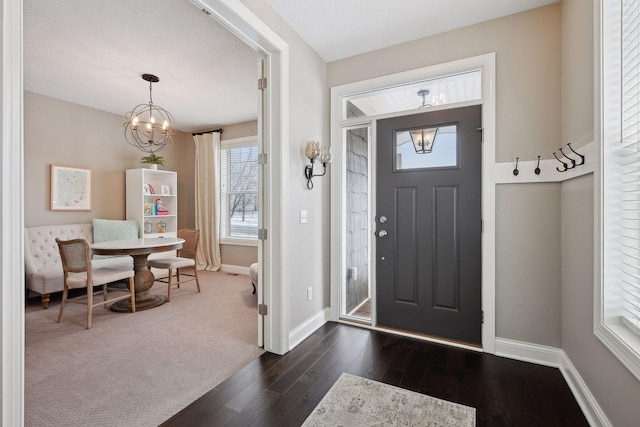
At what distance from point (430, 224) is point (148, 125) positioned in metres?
3.28

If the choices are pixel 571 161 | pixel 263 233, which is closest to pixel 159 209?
pixel 263 233

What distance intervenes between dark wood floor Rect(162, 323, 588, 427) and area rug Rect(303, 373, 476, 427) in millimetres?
60

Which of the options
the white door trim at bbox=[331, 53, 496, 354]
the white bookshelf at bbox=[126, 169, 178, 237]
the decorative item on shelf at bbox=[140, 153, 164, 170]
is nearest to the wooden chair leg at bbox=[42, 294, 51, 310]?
the white bookshelf at bbox=[126, 169, 178, 237]

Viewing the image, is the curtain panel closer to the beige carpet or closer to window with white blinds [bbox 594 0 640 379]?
the beige carpet

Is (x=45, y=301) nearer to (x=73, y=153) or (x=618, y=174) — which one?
(x=73, y=153)

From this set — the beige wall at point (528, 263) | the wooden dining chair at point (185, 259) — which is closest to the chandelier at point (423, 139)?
the beige wall at point (528, 263)

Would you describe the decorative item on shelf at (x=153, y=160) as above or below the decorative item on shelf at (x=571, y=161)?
above

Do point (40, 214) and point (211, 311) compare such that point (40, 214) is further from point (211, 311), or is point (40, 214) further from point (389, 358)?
point (389, 358)

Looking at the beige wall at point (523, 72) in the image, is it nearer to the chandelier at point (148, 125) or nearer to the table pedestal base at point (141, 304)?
the chandelier at point (148, 125)

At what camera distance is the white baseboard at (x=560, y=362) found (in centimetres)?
156

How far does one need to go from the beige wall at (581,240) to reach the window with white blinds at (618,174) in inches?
4.7

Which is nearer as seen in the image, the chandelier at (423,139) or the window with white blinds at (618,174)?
the window with white blinds at (618,174)

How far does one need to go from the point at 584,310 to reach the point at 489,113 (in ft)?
4.88

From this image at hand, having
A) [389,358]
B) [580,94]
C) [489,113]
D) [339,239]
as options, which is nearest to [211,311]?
[339,239]
